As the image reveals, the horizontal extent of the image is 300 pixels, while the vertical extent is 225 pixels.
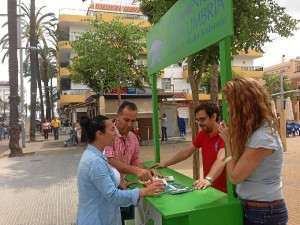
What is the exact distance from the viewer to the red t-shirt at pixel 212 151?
126 inches

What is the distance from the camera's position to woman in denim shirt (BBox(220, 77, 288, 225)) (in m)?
2.07

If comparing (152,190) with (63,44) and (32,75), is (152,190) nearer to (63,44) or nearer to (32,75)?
(32,75)

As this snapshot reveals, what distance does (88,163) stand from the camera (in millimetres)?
2539

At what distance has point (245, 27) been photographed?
6.72m

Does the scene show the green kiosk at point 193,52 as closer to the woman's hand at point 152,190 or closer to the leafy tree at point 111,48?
the woman's hand at point 152,190

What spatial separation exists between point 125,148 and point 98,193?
3.06ft

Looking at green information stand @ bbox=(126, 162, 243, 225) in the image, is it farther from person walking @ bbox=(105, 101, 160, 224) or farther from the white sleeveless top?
person walking @ bbox=(105, 101, 160, 224)

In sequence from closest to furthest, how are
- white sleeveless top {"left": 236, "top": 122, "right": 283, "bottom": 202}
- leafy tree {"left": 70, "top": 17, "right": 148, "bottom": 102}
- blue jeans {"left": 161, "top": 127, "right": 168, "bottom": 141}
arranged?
white sleeveless top {"left": 236, "top": 122, "right": 283, "bottom": 202}
leafy tree {"left": 70, "top": 17, "right": 148, "bottom": 102}
blue jeans {"left": 161, "top": 127, "right": 168, "bottom": 141}

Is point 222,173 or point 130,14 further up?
point 130,14

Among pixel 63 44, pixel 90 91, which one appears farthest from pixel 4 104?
pixel 90 91

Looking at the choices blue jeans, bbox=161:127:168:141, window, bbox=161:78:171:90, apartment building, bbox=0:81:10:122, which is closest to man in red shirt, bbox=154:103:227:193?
blue jeans, bbox=161:127:168:141

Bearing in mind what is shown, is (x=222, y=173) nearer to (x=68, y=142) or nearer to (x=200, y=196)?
(x=200, y=196)

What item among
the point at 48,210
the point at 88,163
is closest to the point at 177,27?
the point at 88,163

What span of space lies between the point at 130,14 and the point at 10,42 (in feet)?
85.0
